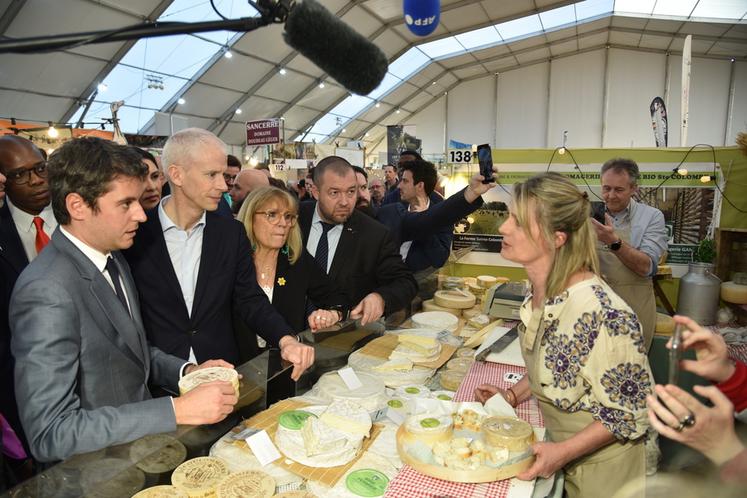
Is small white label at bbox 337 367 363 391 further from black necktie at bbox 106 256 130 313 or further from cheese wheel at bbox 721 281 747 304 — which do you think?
cheese wheel at bbox 721 281 747 304

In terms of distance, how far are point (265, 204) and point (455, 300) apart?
4.84 feet

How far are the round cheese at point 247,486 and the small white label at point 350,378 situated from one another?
628mm

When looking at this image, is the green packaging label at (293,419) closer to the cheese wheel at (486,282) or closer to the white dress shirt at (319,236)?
the white dress shirt at (319,236)

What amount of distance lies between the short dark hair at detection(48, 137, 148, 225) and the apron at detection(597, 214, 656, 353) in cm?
320

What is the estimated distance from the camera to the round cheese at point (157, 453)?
1418 mm

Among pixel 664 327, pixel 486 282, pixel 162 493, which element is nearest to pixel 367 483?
pixel 162 493

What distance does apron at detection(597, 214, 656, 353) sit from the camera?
347 cm

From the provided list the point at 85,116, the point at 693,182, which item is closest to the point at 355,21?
the point at 85,116

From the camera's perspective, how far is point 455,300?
3.28 metres

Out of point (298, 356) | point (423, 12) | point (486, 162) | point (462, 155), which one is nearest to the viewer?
point (298, 356)

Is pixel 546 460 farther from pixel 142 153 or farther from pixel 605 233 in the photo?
pixel 142 153

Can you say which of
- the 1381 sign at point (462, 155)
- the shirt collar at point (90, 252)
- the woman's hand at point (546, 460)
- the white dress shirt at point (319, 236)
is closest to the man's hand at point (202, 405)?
the shirt collar at point (90, 252)

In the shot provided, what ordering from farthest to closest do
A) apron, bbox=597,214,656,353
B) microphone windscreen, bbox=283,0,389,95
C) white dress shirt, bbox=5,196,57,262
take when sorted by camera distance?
apron, bbox=597,214,656,353, white dress shirt, bbox=5,196,57,262, microphone windscreen, bbox=283,0,389,95

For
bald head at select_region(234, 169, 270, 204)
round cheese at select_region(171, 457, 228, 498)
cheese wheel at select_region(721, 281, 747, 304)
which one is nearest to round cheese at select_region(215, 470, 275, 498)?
round cheese at select_region(171, 457, 228, 498)
